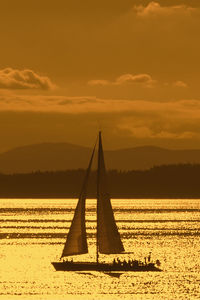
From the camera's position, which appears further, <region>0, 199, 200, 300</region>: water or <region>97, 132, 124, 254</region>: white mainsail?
<region>97, 132, 124, 254</region>: white mainsail

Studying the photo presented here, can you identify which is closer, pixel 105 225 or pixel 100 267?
pixel 105 225

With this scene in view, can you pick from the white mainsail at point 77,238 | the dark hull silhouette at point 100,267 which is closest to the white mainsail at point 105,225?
the white mainsail at point 77,238

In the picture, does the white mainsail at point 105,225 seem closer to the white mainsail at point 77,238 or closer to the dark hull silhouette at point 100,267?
the white mainsail at point 77,238

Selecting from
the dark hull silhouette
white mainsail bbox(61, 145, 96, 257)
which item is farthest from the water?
white mainsail bbox(61, 145, 96, 257)

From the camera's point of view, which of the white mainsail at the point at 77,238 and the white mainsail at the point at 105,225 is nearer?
the white mainsail at the point at 105,225

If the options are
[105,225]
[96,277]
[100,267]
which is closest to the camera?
[105,225]

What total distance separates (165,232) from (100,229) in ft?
291

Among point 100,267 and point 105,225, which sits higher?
point 105,225

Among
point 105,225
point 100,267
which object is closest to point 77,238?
point 105,225

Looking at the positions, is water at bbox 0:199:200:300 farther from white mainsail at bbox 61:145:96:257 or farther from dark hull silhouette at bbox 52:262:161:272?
white mainsail at bbox 61:145:96:257

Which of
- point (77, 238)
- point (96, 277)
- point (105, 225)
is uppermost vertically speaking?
point (105, 225)

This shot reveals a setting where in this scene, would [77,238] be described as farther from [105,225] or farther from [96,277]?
[96,277]

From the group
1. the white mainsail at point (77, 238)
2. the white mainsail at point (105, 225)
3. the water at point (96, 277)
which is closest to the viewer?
the water at point (96, 277)

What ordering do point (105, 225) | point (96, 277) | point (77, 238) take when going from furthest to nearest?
point (96, 277) → point (77, 238) → point (105, 225)
